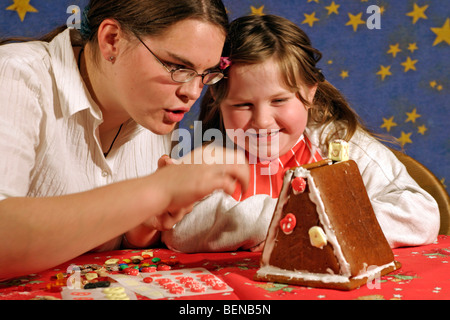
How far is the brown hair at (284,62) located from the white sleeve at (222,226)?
0.93 feet

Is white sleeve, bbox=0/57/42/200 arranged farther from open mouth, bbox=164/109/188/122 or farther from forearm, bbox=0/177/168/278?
open mouth, bbox=164/109/188/122

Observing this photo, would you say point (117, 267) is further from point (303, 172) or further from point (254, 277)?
point (303, 172)

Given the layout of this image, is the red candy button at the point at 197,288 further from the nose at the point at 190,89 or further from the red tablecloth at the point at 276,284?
the nose at the point at 190,89

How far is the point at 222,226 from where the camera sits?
1052 millimetres

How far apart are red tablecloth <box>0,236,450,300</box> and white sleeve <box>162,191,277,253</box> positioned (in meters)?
0.02

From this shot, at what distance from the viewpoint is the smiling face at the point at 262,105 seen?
3.86 feet

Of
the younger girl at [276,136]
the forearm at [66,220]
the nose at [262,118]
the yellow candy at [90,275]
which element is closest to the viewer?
the forearm at [66,220]

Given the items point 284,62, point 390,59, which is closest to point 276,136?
point 284,62

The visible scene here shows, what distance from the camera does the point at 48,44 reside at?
111cm

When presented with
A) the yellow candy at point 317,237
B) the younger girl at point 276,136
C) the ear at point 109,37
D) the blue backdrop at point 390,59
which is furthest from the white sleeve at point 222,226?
the blue backdrop at point 390,59

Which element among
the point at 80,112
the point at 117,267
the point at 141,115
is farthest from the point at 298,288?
the point at 80,112

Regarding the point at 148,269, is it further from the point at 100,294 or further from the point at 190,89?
the point at 190,89

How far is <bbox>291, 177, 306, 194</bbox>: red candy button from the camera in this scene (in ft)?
2.58
